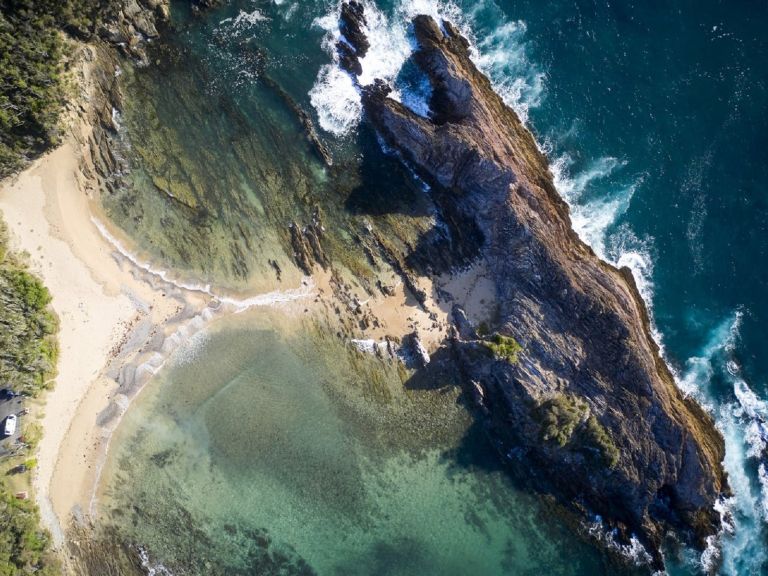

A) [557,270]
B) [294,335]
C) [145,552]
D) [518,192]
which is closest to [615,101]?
[518,192]

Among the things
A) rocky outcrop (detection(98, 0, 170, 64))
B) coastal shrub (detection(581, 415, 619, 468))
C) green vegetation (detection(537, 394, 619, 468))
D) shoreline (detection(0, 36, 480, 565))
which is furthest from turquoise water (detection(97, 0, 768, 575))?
coastal shrub (detection(581, 415, 619, 468))

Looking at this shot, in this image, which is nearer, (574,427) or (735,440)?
(574,427)

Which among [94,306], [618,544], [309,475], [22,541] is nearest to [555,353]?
[618,544]

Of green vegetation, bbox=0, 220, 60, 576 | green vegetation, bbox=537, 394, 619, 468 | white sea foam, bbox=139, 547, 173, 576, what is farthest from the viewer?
white sea foam, bbox=139, 547, 173, 576

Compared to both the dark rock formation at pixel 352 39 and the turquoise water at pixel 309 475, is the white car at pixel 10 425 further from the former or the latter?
the dark rock formation at pixel 352 39

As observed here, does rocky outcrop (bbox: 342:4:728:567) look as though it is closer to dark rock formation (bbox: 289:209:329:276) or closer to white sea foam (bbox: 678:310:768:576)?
white sea foam (bbox: 678:310:768:576)

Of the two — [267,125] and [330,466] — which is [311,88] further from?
[330,466]

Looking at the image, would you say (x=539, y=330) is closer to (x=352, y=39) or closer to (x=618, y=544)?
(x=618, y=544)
